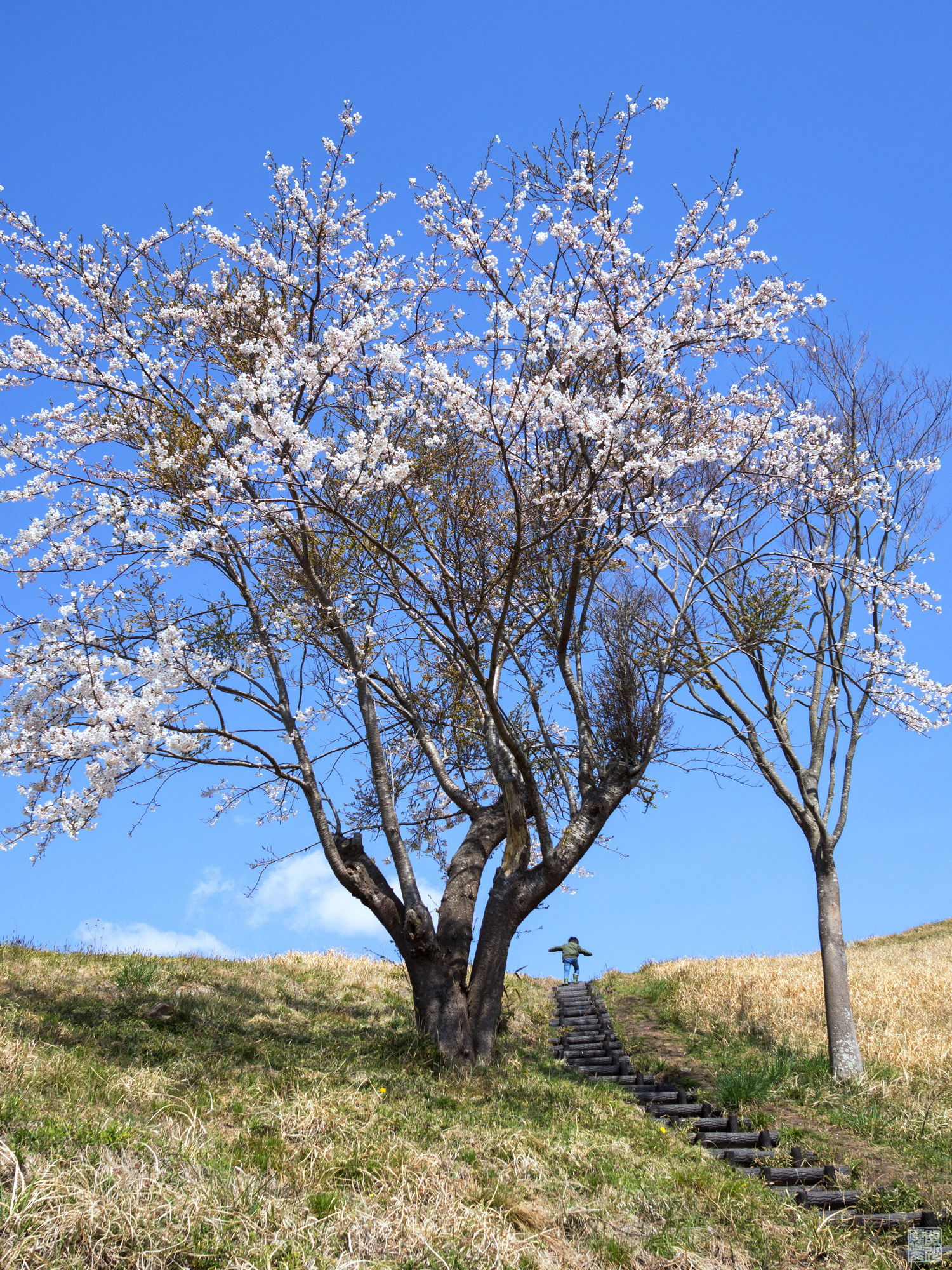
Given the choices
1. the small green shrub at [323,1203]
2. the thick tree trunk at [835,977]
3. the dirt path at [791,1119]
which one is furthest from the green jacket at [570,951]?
the small green shrub at [323,1203]

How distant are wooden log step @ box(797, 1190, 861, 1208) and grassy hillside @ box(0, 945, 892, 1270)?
0.51 m

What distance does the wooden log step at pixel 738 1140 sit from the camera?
9.41 metres

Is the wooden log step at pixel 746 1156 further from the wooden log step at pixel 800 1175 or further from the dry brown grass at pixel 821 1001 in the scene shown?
the dry brown grass at pixel 821 1001

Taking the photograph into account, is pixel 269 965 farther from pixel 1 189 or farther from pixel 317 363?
pixel 1 189

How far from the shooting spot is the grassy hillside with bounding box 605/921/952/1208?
9906mm

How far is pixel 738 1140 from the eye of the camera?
30.9 ft

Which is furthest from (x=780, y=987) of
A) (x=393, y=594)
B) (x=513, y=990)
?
(x=393, y=594)

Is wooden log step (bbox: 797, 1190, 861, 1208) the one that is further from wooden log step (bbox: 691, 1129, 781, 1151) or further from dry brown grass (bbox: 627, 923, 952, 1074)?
dry brown grass (bbox: 627, 923, 952, 1074)

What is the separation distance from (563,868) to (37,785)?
19.9 ft

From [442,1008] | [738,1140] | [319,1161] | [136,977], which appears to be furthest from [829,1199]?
[136,977]

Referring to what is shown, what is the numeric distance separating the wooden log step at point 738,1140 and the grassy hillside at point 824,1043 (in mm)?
863

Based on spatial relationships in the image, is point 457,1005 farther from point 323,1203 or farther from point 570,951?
point 570,951

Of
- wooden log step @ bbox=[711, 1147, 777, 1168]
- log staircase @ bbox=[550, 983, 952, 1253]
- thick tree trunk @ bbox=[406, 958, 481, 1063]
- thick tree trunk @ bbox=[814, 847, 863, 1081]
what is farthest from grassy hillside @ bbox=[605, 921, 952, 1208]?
thick tree trunk @ bbox=[406, 958, 481, 1063]

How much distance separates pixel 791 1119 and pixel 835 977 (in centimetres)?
246
